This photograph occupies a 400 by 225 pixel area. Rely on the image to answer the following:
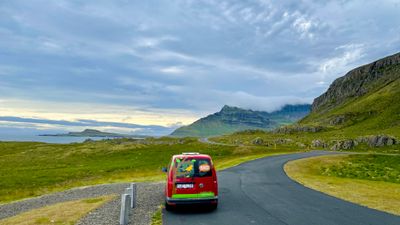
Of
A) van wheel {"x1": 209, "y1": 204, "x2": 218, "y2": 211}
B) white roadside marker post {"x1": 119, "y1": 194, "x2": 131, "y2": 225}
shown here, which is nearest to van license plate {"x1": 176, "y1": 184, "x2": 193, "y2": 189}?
van wheel {"x1": 209, "y1": 204, "x2": 218, "y2": 211}

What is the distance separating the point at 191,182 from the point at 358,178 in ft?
88.4

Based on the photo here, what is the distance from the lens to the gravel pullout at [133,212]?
14.6 m

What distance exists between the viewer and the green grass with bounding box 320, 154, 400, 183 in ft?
123

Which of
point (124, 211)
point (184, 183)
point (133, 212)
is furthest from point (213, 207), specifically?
point (124, 211)

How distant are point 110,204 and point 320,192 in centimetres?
1313

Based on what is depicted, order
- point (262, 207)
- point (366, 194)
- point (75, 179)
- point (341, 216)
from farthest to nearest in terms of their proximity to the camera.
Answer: point (75, 179), point (366, 194), point (262, 207), point (341, 216)

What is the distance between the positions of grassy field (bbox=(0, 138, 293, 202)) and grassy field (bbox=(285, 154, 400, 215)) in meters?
11.9

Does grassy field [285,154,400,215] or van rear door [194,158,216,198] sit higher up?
van rear door [194,158,216,198]

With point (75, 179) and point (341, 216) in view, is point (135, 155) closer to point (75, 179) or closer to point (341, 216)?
point (75, 179)

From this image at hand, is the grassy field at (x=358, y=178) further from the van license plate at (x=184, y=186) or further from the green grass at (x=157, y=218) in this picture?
the green grass at (x=157, y=218)

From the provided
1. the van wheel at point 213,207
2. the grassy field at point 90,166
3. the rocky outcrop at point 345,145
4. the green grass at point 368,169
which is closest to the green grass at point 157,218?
the van wheel at point 213,207

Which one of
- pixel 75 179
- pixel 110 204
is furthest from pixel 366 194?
pixel 75 179

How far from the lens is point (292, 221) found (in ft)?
44.9

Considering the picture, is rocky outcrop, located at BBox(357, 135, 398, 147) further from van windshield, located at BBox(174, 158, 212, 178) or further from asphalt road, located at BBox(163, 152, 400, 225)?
van windshield, located at BBox(174, 158, 212, 178)
